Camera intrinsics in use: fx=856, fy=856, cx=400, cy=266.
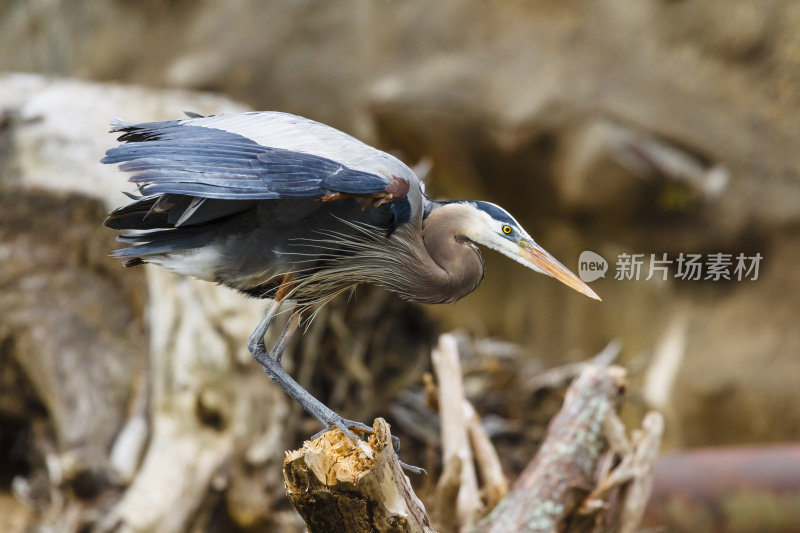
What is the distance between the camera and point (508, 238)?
1.53m

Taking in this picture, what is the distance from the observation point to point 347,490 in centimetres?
143

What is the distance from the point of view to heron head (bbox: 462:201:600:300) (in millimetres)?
1528

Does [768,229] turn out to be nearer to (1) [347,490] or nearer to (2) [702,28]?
(2) [702,28]

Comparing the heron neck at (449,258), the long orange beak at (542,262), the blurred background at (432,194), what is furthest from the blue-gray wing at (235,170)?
the blurred background at (432,194)

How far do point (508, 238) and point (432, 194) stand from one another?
315 centimetres

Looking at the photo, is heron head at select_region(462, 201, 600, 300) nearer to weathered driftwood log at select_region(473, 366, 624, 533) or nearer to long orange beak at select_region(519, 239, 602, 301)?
long orange beak at select_region(519, 239, 602, 301)

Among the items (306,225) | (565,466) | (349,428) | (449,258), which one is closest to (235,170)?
(306,225)

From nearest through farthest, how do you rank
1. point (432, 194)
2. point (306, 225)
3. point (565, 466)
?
1. point (306, 225)
2. point (565, 466)
3. point (432, 194)

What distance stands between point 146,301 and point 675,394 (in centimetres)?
270

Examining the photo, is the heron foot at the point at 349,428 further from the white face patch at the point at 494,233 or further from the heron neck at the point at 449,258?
the white face patch at the point at 494,233

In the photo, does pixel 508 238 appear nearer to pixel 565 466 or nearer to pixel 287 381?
pixel 287 381

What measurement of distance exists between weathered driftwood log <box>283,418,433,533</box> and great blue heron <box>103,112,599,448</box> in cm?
7

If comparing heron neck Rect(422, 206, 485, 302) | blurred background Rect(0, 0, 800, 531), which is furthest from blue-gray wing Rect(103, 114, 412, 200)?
blurred background Rect(0, 0, 800, 531)

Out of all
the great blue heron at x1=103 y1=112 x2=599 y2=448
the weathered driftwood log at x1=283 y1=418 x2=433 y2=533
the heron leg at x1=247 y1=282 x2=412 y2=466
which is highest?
the great blue heron at x1=103 y1=112 x2=599 y2=448
